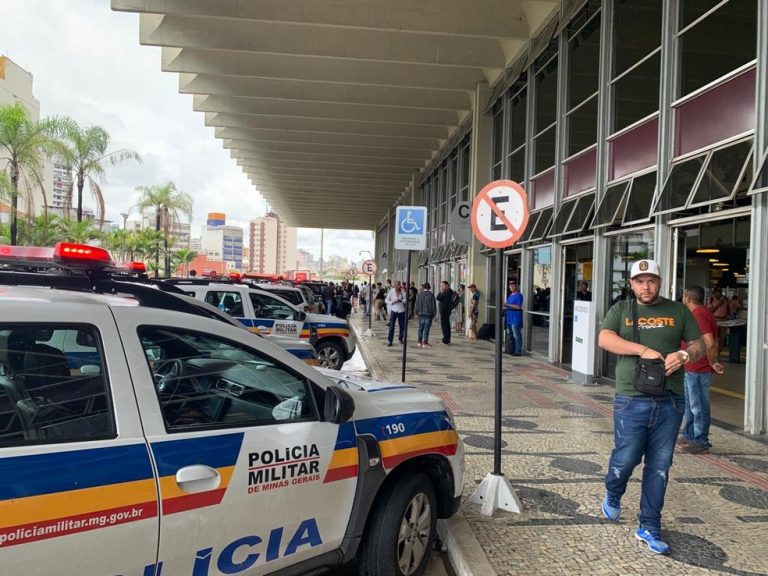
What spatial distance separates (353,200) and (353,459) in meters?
43.2

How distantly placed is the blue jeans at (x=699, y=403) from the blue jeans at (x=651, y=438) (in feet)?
8.10

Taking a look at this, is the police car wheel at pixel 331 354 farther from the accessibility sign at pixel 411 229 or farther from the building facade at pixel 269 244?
the building facade at pixel 269 244

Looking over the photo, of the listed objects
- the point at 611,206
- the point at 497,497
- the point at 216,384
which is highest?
the point at 611,206

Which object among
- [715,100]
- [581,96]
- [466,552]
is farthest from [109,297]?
[581,96]

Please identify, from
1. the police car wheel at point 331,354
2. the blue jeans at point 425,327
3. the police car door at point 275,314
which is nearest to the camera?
the police car door at point 275,314

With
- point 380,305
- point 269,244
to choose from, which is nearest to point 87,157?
point 380,305

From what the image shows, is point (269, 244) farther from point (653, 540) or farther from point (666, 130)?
point (653, 540)

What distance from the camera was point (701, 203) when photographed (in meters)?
7.72

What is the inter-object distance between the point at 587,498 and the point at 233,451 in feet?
11.0

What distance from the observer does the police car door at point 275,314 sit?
1050 cm

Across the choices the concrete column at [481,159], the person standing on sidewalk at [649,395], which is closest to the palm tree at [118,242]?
the concrete column at [481,159]

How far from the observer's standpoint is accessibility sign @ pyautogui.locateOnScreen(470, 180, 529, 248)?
4.84 meters

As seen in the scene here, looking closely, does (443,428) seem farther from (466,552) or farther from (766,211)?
(766,211)

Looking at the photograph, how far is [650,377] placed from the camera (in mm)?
3736
